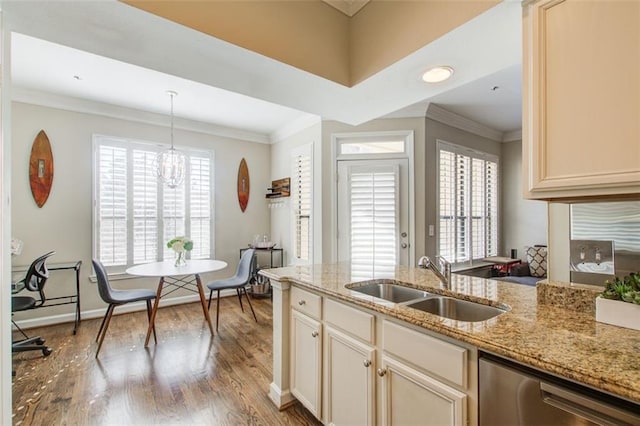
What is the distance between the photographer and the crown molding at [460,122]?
382cm

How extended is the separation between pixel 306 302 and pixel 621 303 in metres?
1.51

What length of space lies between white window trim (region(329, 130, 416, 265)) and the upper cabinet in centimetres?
251

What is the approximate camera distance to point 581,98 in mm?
1091

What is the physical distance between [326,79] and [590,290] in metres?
1.75

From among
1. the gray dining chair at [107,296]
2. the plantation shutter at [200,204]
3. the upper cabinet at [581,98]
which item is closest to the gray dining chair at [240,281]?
the gray dining chair at [107,296]

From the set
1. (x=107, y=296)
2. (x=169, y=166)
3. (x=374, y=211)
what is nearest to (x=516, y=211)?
(x=374, y=211)

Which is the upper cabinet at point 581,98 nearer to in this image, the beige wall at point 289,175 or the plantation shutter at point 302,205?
the beige wall at point 289,175

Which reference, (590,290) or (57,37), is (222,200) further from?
(590,290)

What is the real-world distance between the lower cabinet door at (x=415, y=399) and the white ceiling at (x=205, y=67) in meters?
1.59

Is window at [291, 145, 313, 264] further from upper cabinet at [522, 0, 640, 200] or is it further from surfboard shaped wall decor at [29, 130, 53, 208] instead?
upper cabinet at [522, 0, 640, 200]

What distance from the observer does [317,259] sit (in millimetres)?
4137

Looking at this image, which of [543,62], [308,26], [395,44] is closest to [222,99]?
[308,26]

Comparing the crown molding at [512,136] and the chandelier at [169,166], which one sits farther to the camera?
the crown molding at [512,136]

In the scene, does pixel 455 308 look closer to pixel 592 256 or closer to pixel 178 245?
pixel 592 256
